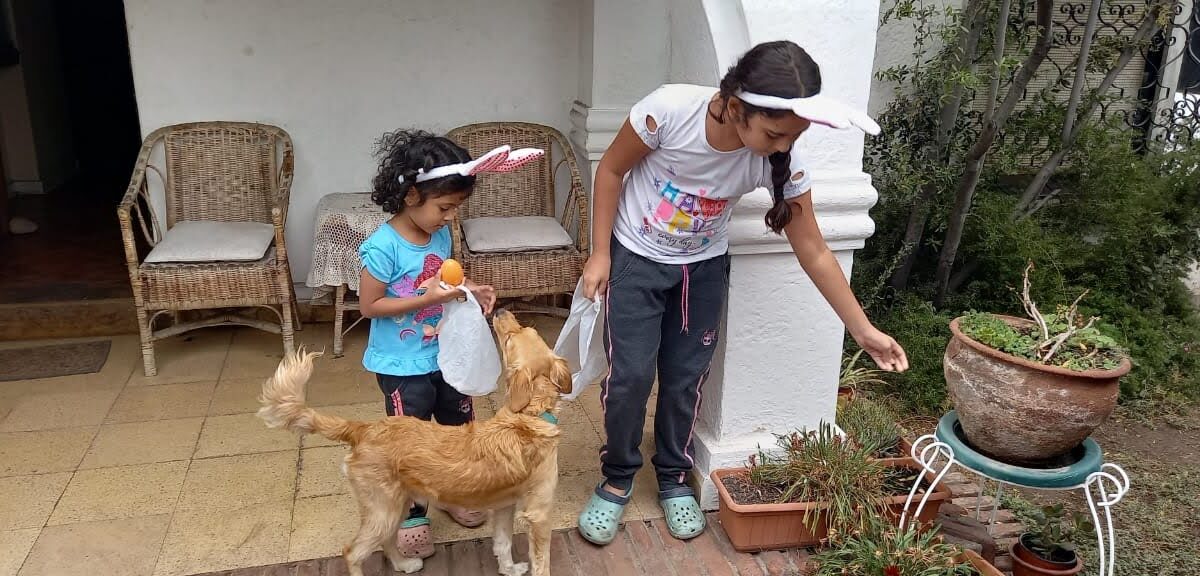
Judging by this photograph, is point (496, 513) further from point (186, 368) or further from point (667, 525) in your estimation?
point (186, 368)

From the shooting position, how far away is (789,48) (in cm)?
219

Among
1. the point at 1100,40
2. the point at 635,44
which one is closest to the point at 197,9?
the point at 635,44

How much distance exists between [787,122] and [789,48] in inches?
7.8

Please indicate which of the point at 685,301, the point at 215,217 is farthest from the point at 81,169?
the point at 685,301

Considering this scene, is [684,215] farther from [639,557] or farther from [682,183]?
[639,557]

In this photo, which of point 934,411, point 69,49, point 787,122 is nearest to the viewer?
point 787,122

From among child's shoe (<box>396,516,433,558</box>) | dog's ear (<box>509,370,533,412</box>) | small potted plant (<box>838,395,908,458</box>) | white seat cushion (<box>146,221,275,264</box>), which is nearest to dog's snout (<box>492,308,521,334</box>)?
dog's ear (<box>509,370,533,412</box>)

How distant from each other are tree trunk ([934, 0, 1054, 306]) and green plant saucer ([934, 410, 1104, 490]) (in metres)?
2.05

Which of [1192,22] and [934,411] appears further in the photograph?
[1192,22]

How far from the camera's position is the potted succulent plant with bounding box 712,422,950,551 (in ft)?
8.92

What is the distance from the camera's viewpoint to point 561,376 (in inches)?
92.0

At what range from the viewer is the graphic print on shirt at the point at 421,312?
2.56 m

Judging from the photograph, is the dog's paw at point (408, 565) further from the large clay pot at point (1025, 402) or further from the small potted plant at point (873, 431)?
the large clay pot at point (1025, 402)

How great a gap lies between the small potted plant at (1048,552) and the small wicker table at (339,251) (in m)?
3.23
